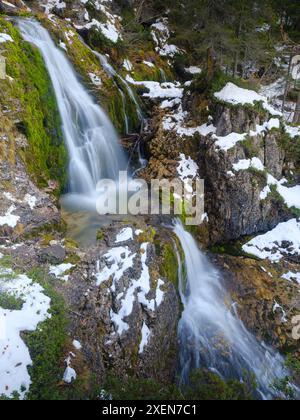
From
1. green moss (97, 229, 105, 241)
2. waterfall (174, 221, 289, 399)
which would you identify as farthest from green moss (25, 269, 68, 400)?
waterfall (174, 221, 289, 399)

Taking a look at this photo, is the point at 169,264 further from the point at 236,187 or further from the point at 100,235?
A: the point at 236,187

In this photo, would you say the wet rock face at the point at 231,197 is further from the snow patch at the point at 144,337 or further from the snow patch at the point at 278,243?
the snow patch at the point at 144,337

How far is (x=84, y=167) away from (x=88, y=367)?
22.0 feet

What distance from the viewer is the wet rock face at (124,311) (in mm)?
5418

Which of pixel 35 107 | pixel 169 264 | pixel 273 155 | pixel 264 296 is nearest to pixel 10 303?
pixel 169 264

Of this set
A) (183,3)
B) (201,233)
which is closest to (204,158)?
(201,233)

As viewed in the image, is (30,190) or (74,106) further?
(74,106)

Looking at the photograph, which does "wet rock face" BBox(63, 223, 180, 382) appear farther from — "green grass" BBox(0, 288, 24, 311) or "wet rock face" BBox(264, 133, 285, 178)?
"wet rock face" BBox(264, 133, 285, 178)

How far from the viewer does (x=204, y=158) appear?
11414 millimetres

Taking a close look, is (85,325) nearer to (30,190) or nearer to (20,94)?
(30,190)

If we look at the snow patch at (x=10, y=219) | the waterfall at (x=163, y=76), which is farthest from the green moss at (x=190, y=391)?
the waterfall at (x=163, y=76)

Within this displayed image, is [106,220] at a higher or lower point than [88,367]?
higher

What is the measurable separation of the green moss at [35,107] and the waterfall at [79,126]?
14.5 inches

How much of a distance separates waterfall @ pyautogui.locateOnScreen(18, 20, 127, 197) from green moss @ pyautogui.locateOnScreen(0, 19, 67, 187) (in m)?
0.37
